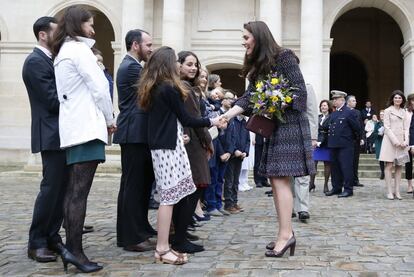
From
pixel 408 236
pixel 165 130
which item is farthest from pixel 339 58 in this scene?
pixel 165 130

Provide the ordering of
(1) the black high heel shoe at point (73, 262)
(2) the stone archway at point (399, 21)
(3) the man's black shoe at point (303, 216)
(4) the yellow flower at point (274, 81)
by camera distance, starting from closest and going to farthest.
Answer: (1) the black high heel shoe at point (73, 262) → (4) the yellow flower at point (274, 81) → (3) the man's black shoe at point (303, 216) → (2) the stone archway at point (399, 21)

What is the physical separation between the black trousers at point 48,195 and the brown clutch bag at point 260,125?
1.69m

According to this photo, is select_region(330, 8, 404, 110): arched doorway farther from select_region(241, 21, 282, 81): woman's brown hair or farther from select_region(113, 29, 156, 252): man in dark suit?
select_region(113, 29, 156, 252): man in dark suit

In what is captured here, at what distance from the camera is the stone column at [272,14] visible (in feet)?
60.5

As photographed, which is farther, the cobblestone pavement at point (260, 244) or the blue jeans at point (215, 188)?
the blue jeans at point (215, 188)

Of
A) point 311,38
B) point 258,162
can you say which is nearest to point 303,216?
point 258,162

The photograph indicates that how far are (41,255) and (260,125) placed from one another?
2.24 meters

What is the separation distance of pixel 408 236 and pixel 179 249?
268 cm

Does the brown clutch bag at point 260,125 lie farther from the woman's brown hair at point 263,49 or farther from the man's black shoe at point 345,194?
the man's black shoe at point 345,194

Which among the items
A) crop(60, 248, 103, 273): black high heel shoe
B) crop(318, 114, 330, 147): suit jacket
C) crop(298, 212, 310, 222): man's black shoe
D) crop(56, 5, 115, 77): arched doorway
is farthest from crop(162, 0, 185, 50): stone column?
crop(60, 248, 103, 273): black high heel shoe

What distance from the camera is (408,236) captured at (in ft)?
18.3

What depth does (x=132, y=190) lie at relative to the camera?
4742mm

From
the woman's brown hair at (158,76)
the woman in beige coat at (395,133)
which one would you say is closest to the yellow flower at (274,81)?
the woman's brown hair at (158,76)

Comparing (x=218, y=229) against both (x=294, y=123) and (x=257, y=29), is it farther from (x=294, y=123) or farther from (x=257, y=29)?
(x=257, y=29)
